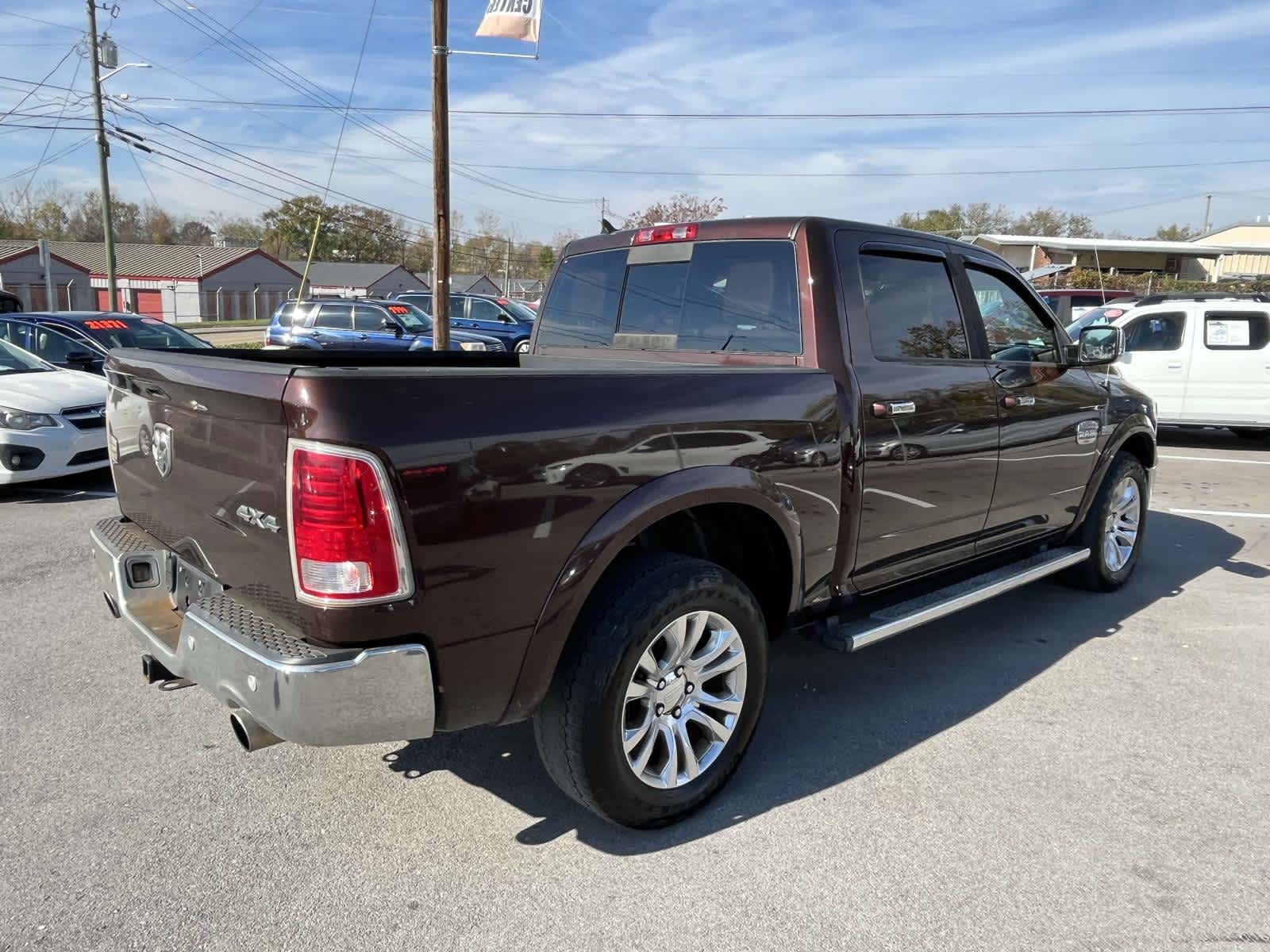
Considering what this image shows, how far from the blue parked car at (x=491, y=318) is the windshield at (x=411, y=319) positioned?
0.69 m

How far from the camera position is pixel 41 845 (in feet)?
8.74

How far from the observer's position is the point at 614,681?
2.59 meters

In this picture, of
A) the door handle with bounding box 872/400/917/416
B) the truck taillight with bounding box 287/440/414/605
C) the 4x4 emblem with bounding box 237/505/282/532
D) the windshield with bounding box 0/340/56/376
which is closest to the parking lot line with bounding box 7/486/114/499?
the windshield with bounding box 0/340/56/376

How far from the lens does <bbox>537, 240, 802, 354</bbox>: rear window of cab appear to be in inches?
137

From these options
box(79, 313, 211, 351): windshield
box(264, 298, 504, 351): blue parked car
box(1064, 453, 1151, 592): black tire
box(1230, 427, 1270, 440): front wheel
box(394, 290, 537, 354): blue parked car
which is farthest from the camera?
box(394, 290, 537, 354): blue parked car

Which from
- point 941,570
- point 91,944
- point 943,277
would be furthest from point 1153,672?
point 91,944

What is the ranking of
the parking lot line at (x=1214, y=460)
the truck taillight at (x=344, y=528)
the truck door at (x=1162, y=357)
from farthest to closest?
the truck door at (x=1162, y=357) < the parking lot line at (x=1214, y=460) < the truck taillight at (x=344, y=528)

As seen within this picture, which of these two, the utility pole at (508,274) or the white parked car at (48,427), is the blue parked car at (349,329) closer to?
the white parked car at (48,427)

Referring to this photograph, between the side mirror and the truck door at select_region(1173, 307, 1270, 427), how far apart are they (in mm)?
8236

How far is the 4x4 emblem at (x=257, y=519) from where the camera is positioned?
2.26m

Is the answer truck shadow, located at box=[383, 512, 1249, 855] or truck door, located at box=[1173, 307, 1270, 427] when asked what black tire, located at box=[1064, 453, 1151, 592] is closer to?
truck shadow, located at box=[383, 512, 1249, 855]

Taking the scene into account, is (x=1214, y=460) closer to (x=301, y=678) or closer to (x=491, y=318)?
(x=301, y=678)

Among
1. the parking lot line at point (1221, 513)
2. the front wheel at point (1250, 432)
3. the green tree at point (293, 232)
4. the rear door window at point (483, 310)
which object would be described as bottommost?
the parking lot line at point (1221, 513)

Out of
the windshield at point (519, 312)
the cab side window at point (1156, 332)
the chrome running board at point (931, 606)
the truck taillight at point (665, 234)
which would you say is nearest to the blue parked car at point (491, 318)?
the windshield at point (519, 312)
